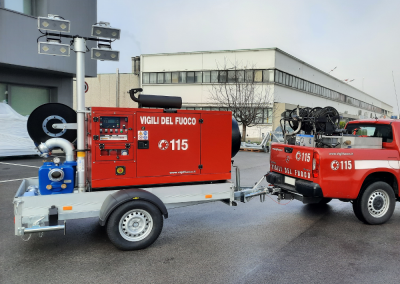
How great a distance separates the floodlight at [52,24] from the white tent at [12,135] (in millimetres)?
11443

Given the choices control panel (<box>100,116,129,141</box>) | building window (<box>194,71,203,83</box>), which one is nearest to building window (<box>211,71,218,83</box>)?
building window (<box>194,71,203,83</box>)

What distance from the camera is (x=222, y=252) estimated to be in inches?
193

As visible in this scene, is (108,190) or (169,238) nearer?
(108,190)

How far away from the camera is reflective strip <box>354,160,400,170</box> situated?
6.02m

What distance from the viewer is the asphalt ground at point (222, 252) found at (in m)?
4.11

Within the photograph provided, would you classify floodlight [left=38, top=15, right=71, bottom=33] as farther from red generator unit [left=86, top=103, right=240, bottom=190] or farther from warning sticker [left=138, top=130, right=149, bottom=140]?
warning sticker [left=138, top=130, right=149, bottom=140]

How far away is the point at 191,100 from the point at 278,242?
113ft

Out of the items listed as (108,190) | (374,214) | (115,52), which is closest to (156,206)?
(108,190)

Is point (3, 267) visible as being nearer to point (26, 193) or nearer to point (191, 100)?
point (26, 193)

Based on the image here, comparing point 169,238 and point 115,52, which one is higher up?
point 115,52

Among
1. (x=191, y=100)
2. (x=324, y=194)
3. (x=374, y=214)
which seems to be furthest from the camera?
(x=191, y=100)

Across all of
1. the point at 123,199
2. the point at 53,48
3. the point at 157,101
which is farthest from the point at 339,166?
the point at 53,48

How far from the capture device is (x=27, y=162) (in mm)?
14148

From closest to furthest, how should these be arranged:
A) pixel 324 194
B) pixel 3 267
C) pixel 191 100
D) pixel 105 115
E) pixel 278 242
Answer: pixel 3 267
pixel 105 115
pixel 278 242
pixel 324 194
pixel 191 100
